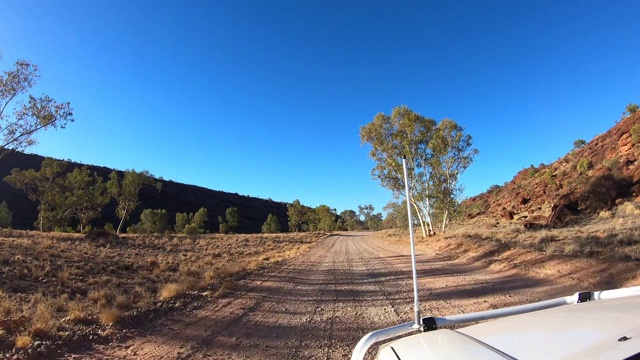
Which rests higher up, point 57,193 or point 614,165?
point 614,165

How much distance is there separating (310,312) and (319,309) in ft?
1.05

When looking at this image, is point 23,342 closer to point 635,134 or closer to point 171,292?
point 171,292

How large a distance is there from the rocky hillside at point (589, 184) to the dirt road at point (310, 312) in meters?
17.5

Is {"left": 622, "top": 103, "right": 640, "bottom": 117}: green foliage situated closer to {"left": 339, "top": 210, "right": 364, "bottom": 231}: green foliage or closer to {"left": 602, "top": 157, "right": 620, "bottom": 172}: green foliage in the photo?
{"left": 602, "top": 157, "right": 620, "bottom": 172}: green foliage

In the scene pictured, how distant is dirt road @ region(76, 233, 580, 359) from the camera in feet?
19.7

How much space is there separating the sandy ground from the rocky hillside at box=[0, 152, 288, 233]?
230ft

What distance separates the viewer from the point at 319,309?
8.62 meters

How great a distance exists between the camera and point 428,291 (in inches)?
388

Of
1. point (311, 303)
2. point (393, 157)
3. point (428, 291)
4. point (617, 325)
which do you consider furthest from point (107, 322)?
point (393, 157)

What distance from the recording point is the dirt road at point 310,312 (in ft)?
19.7

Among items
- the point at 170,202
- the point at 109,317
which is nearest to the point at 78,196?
the point at 109,317

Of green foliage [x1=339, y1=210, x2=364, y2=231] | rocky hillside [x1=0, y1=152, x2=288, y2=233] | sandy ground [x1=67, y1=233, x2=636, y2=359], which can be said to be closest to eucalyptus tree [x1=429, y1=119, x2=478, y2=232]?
sandy ground [x1=67, y1=233, x2=636, y2=359]

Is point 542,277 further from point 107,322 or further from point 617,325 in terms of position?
point 107,322

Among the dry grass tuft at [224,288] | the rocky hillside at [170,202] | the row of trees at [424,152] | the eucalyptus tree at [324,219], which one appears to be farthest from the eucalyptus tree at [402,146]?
the eucalyptus tree at [324,219]
